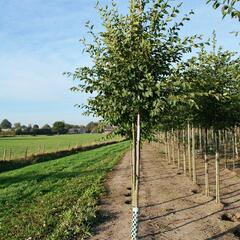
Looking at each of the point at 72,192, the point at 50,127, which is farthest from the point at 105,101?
the point at 50,127

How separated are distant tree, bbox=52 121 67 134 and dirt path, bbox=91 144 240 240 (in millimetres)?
130055

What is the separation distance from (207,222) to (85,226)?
3.32m

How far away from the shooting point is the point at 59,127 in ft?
496

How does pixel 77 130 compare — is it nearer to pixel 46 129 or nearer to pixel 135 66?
pixel 46 129

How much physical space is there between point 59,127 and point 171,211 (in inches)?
5518

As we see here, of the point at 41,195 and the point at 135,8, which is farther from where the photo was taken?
the point at 41,195

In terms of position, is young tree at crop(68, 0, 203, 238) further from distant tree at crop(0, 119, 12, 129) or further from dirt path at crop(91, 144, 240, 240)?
distant tree at crop(0, 119, 12, 129)

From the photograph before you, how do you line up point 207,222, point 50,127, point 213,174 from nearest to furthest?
1. point 207,222
2. point 213,174
3. point 50,127

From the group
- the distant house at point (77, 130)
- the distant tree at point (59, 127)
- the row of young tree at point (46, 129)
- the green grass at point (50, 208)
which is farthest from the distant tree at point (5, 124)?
the green grass at point (50, 208)

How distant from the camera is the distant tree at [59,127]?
14838cm

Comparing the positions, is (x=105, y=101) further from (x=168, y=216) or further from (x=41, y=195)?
(x=41, y=195)

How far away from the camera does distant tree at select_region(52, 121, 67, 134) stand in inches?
5842

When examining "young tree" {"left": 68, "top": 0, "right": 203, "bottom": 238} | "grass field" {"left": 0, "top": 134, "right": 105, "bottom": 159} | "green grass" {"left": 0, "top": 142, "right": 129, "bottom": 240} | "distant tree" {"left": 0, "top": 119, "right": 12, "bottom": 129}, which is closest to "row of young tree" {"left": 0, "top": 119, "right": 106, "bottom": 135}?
"distant tree" {"left": 0, "top": 119, "right": 12, "bottom": 129}

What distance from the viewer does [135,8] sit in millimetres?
9812
